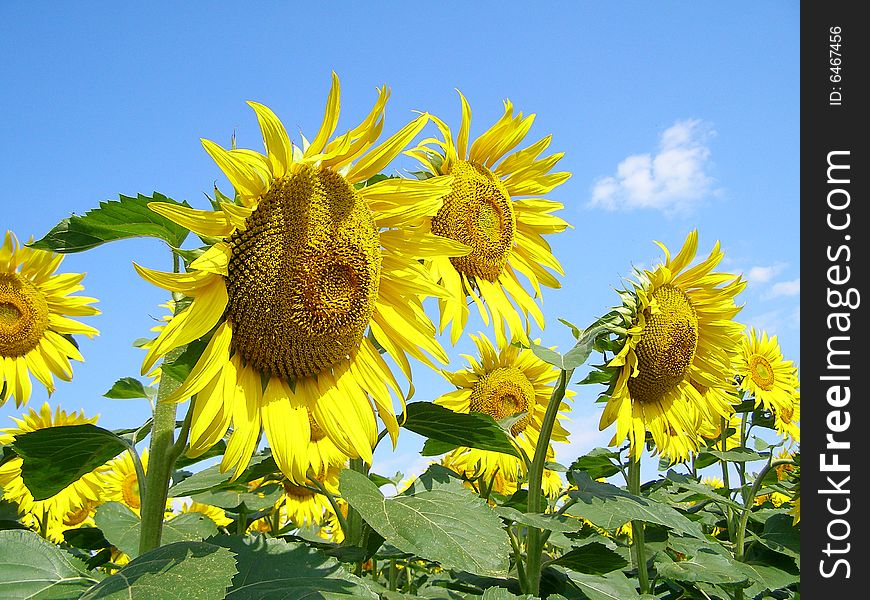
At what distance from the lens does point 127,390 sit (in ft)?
9.20

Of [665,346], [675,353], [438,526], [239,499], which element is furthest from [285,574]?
[675,353]

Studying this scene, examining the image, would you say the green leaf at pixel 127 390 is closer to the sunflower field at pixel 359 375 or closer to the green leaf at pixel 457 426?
the sunflower field at pixel 359 375

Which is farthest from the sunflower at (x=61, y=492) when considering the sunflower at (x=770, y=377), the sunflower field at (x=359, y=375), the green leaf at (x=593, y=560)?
the sunflower at (x=770, y=377)

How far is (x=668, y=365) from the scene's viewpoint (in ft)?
12.8

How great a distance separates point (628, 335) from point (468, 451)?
1.98 meters

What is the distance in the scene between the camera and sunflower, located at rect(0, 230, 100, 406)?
18.7ft

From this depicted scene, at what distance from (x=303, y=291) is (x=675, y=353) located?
2.39 meters

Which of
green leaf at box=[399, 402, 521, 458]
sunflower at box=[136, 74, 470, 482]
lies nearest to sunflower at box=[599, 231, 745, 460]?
green leaf at box=[399, 402, 521, 458]

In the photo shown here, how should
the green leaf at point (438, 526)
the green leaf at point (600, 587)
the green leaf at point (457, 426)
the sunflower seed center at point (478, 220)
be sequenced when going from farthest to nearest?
the sunflower seed center at point (478, 220) → the green leaf at point (600, 587) → the green leaf at point (457, 426) → the green leaf at point (438, 526)

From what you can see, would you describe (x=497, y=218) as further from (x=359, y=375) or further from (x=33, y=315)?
(x=33, y=315)

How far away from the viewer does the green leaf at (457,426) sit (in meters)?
2.59

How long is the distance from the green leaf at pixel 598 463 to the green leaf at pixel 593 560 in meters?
0.98

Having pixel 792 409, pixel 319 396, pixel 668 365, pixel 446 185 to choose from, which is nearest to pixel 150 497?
pixel 319 396

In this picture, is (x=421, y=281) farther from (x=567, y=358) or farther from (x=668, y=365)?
(x=668, y=365)
